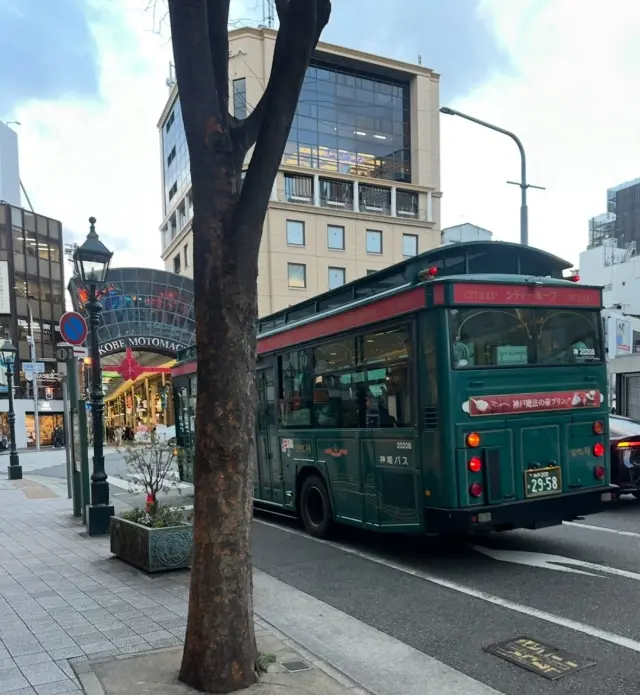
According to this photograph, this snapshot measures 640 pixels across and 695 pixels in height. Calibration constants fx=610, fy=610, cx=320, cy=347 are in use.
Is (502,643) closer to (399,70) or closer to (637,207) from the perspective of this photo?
(399,70)

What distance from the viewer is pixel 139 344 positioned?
3409 centimetres

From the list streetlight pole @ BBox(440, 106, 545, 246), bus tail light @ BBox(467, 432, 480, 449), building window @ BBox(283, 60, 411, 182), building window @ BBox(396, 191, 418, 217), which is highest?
building window @ BBox(283, 60, 411, 182)

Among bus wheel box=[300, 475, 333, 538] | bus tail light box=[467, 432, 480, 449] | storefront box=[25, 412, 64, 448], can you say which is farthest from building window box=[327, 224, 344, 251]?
bus tail light box=[467, 432, 480, 449]

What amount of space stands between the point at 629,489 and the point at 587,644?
5.89m

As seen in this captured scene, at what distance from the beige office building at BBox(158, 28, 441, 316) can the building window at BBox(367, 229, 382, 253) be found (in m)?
0.08

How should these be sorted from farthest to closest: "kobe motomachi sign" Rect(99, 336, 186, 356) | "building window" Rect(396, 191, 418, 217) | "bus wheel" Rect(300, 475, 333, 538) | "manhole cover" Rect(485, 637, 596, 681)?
"building window" Rect(396, 191, 418, 217) → "kobe motomachi sign" Rect(99, 336, 186, 356) → "bus wheel" Rect(300, 475, 333, 538) → "manhole cover" Rect(485, 637, 596, 681)

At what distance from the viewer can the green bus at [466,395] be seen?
21.1 feet

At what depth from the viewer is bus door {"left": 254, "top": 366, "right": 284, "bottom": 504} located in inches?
390

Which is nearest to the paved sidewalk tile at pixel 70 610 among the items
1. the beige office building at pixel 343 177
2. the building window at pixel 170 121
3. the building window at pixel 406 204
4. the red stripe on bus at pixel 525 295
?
the red stripe on bus at pixel 525 295

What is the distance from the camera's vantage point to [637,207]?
52.3 m

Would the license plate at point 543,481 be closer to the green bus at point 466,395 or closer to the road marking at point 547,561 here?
the green bus at point 466,395

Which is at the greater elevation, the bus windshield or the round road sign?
the round road sign

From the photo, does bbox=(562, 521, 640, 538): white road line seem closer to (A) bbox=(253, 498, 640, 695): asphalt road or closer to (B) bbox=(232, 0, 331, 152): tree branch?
(A) bbox=(253, 498, 640, 695): asphalt road

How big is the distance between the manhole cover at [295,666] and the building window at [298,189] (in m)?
41.7
